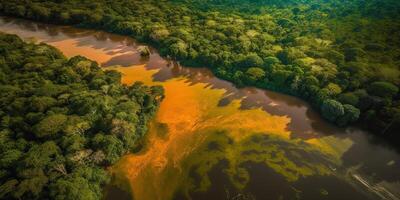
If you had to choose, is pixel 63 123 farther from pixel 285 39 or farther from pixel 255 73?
pixel 285 39

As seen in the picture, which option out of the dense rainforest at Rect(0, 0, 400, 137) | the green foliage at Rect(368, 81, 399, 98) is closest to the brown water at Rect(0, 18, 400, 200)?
the dense rainforest at Rect(0, 0, 400, 137)

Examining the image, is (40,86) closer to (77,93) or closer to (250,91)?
(77,93)

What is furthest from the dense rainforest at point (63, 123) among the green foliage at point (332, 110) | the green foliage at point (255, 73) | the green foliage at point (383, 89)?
the green foliage at point (383, 89)

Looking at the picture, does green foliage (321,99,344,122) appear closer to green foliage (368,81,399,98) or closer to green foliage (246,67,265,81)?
green foliage (368,81,399,98)

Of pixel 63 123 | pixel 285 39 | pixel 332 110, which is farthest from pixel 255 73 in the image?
pixel 63 123

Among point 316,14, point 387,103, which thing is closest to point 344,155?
point 387,103

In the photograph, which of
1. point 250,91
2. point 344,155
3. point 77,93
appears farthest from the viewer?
point 250,91

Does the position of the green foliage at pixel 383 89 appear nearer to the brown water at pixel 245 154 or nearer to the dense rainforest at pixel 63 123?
the brown water at pixel 245 154
